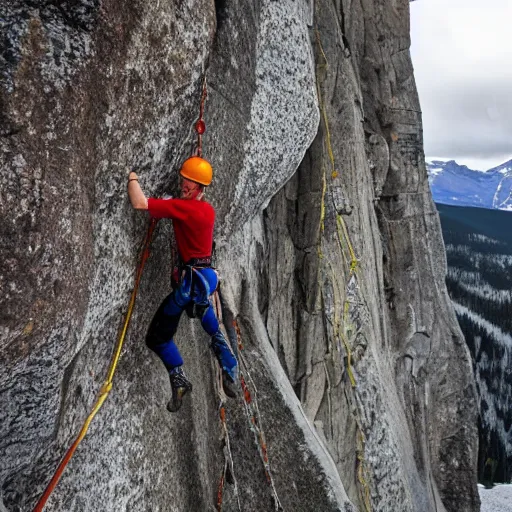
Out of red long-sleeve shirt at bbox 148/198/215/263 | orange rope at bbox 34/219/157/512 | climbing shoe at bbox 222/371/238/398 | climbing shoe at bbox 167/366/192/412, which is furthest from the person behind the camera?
climbing shoe at bbox 222/371/238/398

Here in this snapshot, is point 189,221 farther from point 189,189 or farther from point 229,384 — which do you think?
point 229,384

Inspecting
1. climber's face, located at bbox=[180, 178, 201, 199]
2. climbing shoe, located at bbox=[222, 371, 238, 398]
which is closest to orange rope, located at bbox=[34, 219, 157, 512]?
climber's face, located at bbox=[180, 178, 201, 199]

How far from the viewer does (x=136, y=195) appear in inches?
181

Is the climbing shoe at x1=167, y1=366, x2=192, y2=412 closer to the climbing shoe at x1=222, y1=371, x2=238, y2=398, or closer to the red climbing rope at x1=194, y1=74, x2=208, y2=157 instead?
the climbing shoe at x1=222, y1=371, x2=238, y2=398

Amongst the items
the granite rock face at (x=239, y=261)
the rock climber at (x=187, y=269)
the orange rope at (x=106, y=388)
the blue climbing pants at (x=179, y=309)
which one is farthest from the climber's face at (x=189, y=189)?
the blue climbing pants at (x=179, y=309)

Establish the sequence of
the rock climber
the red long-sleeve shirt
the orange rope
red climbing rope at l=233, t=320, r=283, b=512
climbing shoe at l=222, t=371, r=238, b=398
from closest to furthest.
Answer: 1. the orange rope
2. the red long-sleeve shirt
3. the rock climber
4. climbing shoe at l=222, t=371, r=238, b=398
5. red climbing rope at l=233, t=320, r=283, b=512

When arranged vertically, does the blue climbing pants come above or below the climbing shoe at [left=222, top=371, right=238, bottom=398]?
above

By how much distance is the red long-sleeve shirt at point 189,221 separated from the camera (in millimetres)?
4816

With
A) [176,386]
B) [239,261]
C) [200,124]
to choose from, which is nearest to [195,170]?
[200,124]

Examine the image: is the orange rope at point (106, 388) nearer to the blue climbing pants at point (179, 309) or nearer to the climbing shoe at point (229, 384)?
the blue climbing pants at point (179, 309)

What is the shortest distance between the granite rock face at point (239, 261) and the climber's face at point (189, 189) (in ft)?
0.91

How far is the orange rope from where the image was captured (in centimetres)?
452

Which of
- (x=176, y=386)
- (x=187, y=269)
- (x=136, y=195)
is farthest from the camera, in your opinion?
(x=176, y=386)

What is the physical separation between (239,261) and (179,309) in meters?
2.89
